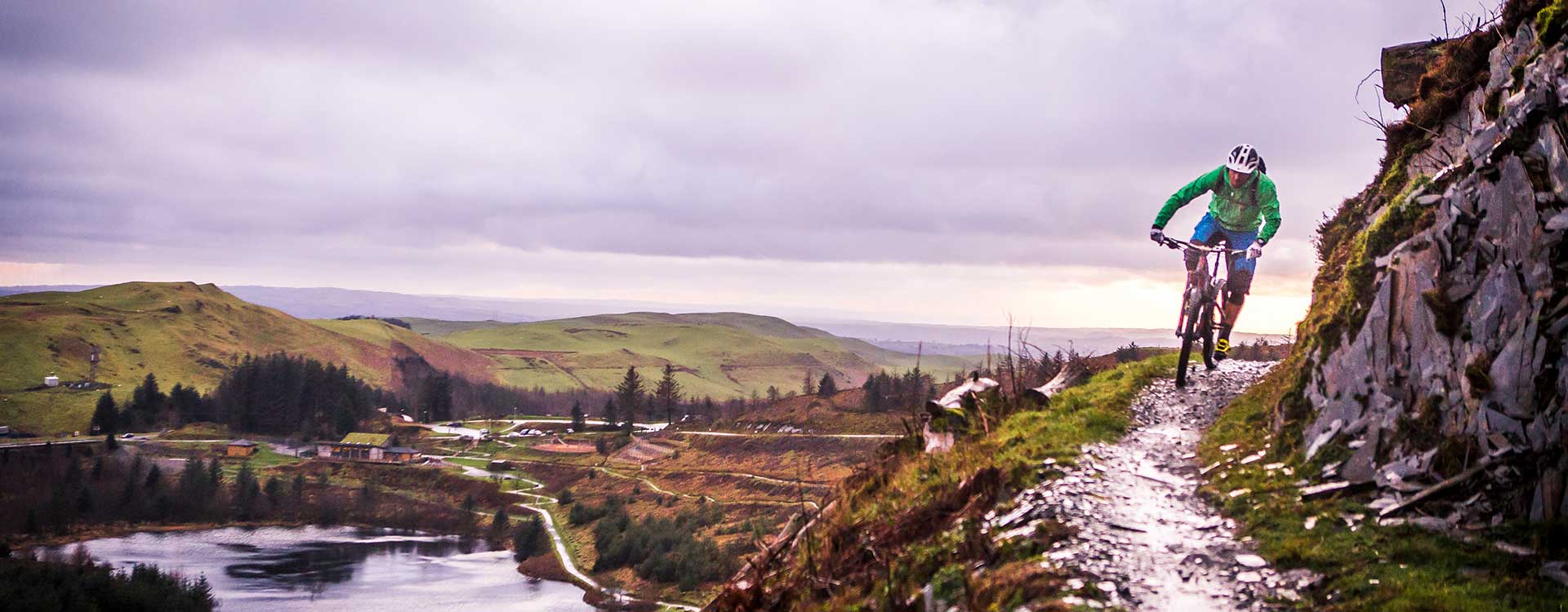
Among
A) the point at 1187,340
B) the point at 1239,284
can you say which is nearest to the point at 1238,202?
the point at 1239,284

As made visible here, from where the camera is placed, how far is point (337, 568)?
118 meters

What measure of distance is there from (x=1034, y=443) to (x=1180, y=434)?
9.23 feet

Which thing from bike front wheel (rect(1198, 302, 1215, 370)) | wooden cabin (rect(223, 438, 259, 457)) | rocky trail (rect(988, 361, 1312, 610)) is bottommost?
wooden cabin (rect(223, 438, 259, 457))

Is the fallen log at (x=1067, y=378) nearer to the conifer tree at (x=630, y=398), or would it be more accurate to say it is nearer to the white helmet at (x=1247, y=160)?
the white helmet at (x=1247, y=160)

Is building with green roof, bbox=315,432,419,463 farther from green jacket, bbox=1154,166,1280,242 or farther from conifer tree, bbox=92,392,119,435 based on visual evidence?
green jacket, bbox=1154,166,1280,242

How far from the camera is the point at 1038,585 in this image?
8.40 metres

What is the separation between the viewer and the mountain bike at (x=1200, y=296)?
16.6m

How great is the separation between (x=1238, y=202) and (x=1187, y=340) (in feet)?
8.38

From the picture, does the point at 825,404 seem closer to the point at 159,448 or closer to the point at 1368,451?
the point at 1368,451

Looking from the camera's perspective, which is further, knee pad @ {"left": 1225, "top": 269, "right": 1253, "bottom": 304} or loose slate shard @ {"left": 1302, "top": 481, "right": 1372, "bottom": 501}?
knee pad @ {"left": 1225, "top": 269, "right": 1253, "bottom": 304}

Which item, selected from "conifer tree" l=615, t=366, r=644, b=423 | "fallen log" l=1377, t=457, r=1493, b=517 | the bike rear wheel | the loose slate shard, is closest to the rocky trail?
the loose slate shard

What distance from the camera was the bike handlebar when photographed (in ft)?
53.5

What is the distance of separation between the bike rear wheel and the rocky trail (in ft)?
9.91

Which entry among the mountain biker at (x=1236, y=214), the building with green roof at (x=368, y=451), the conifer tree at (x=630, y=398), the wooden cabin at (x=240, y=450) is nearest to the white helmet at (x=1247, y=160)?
the mountain biker at (x=1236, y=214)
